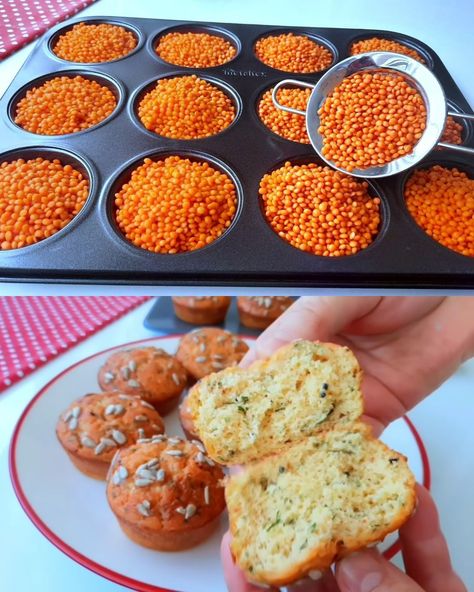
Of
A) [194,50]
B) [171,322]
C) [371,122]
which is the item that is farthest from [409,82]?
[171,322]

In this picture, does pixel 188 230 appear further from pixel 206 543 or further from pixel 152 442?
pixel 206 543

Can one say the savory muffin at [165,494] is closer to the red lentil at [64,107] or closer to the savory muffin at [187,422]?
the savory muffin at [187,422]

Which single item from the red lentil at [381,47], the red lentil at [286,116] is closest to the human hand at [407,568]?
the red lentil at [286,116]

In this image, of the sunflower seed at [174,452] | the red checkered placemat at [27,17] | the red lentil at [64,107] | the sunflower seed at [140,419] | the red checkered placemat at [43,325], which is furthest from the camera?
the red checkered placemat at [27,17]

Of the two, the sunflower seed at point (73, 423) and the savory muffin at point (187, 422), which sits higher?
the sunflower seed at point (73, 423)

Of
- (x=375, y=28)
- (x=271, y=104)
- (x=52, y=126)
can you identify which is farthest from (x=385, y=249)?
(x=375, y=28)

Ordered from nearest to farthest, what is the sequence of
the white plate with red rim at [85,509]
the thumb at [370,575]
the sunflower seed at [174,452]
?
the thumb at [370,575] < the white plate with red rim at [85,509] < the sunflower seed at [174,452]

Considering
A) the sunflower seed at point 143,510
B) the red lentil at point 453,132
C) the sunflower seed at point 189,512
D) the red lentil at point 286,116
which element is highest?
the red lentil at point 286,116
